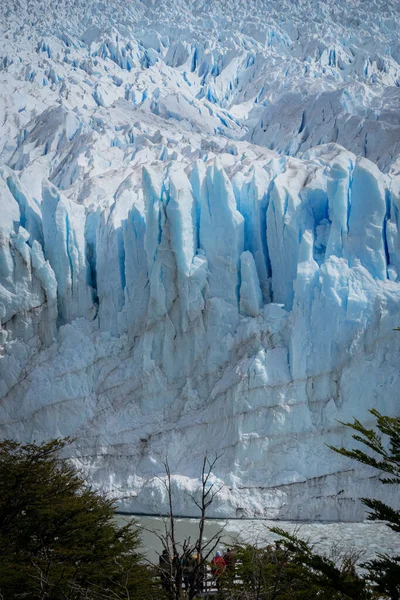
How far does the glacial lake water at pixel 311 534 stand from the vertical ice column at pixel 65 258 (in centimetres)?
586

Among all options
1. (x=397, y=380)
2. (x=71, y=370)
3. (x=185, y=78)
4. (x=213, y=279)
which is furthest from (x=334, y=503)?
(x=185, y=78)

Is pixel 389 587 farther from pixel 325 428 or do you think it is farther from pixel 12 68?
pixel 12 68

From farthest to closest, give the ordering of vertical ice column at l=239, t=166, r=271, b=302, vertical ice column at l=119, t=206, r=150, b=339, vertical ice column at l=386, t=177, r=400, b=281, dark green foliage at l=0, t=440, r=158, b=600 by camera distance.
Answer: vertical ice column at l=119, t=206, r=150, b=339, vertical ice column at l=239, t=166, r=271, b=302, vertical ice column at l=386, t=177, r=400, b=281, dark green foliage at l=0, t=440, r=158, b=600

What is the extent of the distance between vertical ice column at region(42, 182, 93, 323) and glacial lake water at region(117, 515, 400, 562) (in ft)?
19.2

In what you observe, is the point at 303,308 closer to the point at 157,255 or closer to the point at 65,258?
the point at 157,255

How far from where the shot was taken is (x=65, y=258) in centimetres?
1675

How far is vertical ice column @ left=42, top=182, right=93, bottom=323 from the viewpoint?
55.0 feet

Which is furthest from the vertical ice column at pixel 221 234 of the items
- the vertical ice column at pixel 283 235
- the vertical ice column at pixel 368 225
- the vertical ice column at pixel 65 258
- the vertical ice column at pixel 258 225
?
the vertical ice column at pixel 65 258

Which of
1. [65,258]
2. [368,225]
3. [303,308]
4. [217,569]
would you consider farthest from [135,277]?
[217,569]

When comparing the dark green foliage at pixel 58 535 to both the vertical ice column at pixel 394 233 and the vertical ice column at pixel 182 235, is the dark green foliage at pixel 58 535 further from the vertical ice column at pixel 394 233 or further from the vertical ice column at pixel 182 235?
the vertical ice column at pixel 394 233

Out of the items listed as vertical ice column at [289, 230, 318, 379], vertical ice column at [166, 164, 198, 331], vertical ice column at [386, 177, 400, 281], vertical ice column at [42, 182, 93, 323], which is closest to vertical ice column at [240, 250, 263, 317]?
vertical ice column at [289, 230, 318, 379]

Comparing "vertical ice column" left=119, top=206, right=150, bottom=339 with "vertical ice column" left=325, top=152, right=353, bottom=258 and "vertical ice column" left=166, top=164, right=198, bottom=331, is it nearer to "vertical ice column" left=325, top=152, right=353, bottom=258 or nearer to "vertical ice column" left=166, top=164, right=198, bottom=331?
"vertical ice column" left=166, top=164, right=198, bottom=331

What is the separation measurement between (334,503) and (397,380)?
9.01ft

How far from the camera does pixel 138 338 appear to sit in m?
16.1
